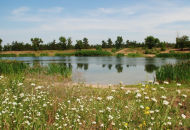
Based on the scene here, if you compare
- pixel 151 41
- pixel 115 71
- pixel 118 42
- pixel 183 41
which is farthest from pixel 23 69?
pixel 118 42

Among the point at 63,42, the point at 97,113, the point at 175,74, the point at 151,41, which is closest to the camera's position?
the point at 97,113

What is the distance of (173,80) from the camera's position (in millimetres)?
11828

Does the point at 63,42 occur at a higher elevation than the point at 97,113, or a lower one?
higher

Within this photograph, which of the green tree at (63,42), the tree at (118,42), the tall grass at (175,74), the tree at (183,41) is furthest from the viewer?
the tree at (118,42)

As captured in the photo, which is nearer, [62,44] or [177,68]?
[177,68]

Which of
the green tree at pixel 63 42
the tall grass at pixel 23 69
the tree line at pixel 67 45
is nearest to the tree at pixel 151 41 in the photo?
the tree line at pixel 67 45

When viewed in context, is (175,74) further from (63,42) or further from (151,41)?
(63,42)

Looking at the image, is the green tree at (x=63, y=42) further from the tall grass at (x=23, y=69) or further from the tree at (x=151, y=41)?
the tall grass at (x=23, y=69)

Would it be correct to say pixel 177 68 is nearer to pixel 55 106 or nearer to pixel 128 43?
pixel 55 106

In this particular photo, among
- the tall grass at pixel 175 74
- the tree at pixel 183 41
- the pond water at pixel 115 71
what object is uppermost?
the tree at pixel 183 41

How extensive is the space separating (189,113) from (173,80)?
7.27m

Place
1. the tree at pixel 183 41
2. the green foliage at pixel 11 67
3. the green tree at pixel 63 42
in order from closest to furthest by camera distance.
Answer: the green foliage at pixel 11 67 → the tree at pixel 183 41 → the green tree at pixel 63 42

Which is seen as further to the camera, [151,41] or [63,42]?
[63,42]

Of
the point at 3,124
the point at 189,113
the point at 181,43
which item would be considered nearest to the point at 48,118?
the point at 3,124
